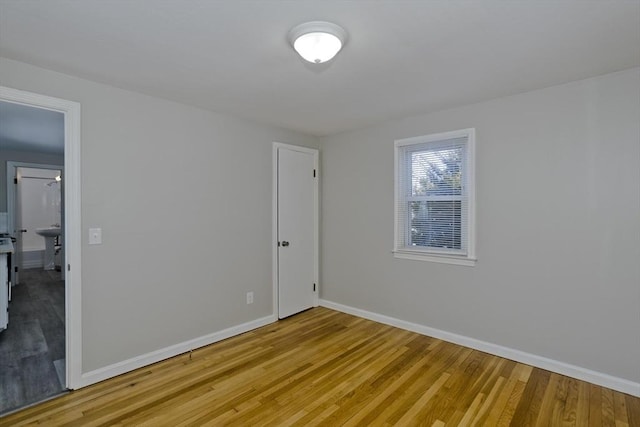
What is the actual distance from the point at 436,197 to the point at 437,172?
0.87ft

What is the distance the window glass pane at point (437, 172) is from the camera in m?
3.19

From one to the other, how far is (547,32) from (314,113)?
2.03 metres

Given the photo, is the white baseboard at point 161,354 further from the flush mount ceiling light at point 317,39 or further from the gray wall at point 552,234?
the flush mount ceiling light at point 317,39

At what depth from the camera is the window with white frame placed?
3100 mm

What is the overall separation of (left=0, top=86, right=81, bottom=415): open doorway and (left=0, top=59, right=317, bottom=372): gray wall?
0.26ft

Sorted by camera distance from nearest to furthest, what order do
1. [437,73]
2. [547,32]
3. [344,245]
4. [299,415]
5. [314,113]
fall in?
[547,32]
[299,415]
[437,73]
[314,113]
[344,245]

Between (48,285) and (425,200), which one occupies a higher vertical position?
(425,200)

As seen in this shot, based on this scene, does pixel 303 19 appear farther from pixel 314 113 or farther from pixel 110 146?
pixel 110 146

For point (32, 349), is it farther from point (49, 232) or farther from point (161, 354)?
point (49, 232)

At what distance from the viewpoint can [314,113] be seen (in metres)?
3.31

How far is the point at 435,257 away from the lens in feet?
10.8

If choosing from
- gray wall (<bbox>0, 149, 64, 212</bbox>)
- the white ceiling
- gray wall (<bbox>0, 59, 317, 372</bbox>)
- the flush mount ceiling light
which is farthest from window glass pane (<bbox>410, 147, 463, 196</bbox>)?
gray wall (<bbox>0, 149, 64, 212</bbox>)

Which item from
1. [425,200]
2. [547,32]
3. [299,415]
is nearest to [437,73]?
[547,32]

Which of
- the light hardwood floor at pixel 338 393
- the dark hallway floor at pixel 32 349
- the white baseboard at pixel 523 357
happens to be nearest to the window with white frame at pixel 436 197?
the white baseboard at pixel 523 357
